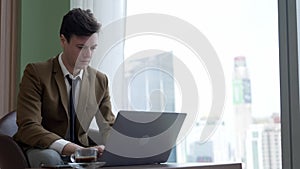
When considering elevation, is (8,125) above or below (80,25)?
below

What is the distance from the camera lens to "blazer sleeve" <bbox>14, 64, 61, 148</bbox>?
1.69 meters

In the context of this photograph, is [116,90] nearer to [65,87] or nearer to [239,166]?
[65,87]

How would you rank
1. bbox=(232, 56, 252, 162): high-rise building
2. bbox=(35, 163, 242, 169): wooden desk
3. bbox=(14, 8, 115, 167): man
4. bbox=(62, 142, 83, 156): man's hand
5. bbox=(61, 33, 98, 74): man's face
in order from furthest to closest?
bbox=(232, 56, 252, 162): high-rise building < bbox=(61, 33, 98, 74): man's face < bbox=(14, 8, 115, 167): man < bbox=(62, 142, 83, 156): man's hand < bbox=(35, 163, 242, 169): wooden desk

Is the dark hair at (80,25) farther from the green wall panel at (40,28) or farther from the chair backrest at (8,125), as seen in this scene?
the green wall panel at (40,28)

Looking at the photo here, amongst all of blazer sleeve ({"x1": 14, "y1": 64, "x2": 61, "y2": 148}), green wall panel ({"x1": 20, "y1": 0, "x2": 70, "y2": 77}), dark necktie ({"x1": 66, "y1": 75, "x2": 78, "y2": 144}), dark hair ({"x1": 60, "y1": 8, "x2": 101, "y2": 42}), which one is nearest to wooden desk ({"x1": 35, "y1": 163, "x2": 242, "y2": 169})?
blazer sleeve ({"x1": 14, "y1": 64, "x2": 61, "y2": 148})

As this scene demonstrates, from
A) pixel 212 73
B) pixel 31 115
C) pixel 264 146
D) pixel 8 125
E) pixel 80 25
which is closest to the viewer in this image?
pixel 31 115

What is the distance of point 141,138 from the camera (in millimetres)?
1493

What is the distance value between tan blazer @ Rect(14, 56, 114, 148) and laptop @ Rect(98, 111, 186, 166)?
0.33 metres

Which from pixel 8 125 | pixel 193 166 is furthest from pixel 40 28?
pixel 193 166

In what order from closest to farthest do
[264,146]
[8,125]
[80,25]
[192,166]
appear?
1. [192,166]
2. [80,25]
3. [8,125]
4. [264,146]

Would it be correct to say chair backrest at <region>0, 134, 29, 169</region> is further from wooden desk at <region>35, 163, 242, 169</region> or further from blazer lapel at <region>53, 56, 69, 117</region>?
wooden desk at <region>35, 163, 242, 169</region>

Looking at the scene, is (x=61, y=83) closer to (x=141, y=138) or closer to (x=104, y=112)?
(x=104, y=112)

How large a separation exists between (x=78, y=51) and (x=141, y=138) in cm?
58

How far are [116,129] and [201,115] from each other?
952 mm
